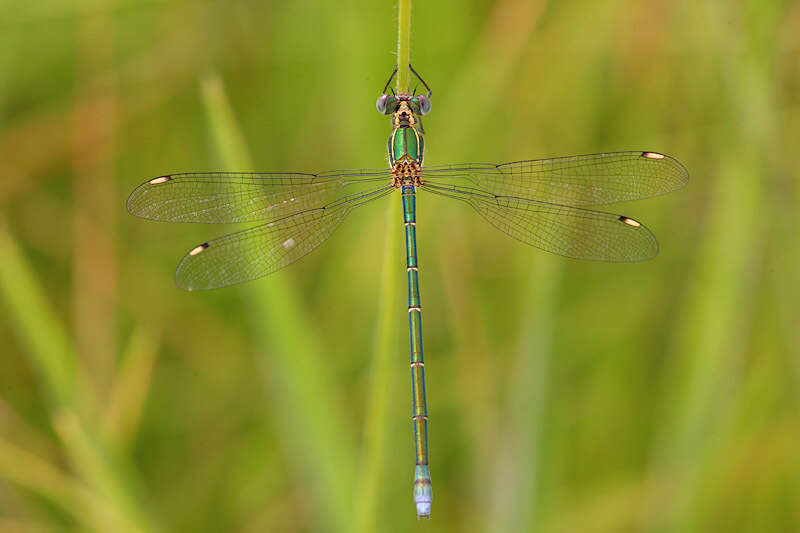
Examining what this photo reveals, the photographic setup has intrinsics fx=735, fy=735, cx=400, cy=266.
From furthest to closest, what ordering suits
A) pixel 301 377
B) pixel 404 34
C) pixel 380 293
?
pixel 380 293 → pixel 301 377 → pixel 404 34

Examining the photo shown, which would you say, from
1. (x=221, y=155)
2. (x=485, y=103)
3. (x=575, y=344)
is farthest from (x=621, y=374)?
(x=221, y=155)

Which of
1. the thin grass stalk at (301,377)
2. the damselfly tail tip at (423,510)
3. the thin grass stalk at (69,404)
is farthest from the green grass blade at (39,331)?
the damselfly tail tip at (423,510)

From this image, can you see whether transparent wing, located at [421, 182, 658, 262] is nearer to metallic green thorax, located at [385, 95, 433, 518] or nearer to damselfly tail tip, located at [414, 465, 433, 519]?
metallic green thorax, located at [385, 95, 433, 518]

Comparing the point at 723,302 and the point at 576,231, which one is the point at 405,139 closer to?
the point at 576,231

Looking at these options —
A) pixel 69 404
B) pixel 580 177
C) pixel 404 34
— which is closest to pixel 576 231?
pixel 580 177

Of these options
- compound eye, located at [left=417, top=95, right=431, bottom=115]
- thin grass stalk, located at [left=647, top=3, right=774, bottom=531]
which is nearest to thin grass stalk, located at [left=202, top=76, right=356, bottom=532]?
compound eye, located at [left=417, top=95, right=431, bottom=115]

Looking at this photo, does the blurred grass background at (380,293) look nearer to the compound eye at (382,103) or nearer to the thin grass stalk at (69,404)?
the thin grass stalk at (69,404)
